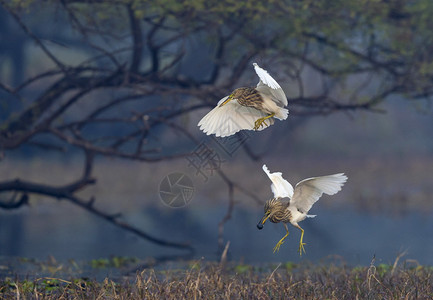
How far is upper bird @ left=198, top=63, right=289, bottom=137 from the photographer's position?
197 inches

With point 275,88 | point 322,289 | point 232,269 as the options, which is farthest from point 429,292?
point 232,269

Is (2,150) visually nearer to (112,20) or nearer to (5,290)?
(112,20)

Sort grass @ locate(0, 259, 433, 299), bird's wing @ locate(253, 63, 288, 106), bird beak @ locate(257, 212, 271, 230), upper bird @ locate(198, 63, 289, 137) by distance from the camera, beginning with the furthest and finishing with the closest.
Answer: grass @ locate(0, 259, 433, 299) < upper bird @ locate(198, 63, 289, 137) < bird's wing @ locate(253, 63, 288, 106) < bird beak @ locate(257, 212, 271, 230)

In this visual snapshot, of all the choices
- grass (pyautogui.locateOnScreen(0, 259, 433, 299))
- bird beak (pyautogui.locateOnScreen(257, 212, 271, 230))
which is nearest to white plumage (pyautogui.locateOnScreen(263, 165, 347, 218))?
bird beak (pyautogui.locateOnScreen(257, 212, 271, 230))

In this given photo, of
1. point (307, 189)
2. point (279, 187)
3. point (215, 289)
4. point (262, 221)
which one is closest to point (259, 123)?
point (279, 187)

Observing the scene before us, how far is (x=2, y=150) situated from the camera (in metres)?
13.1

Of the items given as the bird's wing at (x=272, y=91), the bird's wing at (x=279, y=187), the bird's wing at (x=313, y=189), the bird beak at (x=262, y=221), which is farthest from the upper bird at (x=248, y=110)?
the bird beak at (x=262, y=221)

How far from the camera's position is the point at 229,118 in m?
5.30

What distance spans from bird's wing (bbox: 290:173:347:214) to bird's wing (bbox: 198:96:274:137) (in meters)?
0.66

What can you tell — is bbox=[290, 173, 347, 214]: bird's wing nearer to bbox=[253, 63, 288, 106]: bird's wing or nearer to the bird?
the bird

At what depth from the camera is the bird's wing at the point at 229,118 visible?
5250 mm

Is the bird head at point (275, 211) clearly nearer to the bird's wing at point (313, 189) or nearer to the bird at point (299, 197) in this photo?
the bird at point (299, 197)

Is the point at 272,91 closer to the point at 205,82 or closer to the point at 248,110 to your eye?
the point at 248,110

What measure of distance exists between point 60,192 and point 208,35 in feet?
16.9
